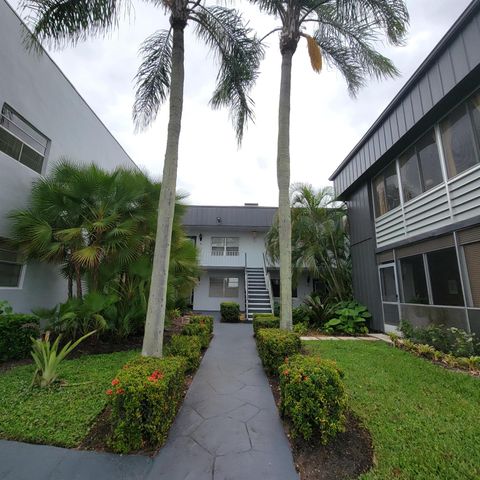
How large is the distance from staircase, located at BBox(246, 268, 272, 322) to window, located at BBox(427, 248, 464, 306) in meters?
7.18

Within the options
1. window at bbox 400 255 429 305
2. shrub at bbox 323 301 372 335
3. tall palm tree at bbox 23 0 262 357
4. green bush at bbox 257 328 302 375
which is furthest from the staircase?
tall palm tree at bbox 23 0 262 357

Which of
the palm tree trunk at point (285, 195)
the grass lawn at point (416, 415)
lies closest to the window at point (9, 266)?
the palm tree trunk at point (285, 195)

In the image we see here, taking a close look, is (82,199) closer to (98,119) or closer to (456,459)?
(98,119)

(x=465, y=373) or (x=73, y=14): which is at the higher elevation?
(x=73, y=14)

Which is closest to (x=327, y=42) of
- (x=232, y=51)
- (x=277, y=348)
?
(x=232, y=51)

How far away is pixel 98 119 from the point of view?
9688 millimetres

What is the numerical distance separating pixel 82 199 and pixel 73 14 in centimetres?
370

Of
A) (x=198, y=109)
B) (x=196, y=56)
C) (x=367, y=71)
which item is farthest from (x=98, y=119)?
(x=367, y=71)

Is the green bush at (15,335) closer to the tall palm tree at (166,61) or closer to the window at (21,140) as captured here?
the tall palm tree at (166,61)

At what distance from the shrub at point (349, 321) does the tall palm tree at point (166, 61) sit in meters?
6.38

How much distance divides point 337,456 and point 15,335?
6051mm

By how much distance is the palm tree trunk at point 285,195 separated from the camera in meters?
5.60

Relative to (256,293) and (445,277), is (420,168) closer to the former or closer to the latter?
(445,277)

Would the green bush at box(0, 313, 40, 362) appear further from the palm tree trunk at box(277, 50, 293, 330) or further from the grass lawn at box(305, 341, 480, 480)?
the grass lawn at box(305, 341, 480, 480)
